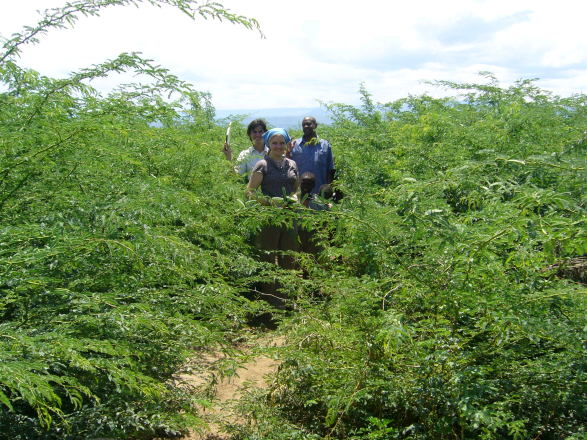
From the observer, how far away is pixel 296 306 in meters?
3.41

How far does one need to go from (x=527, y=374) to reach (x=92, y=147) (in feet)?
9.75

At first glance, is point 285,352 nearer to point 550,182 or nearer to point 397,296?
point 397,296

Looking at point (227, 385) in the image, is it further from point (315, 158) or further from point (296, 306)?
point (315, 158)

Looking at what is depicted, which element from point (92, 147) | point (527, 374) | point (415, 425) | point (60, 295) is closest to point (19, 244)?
point (60, 295)

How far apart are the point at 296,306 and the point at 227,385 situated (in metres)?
1.20

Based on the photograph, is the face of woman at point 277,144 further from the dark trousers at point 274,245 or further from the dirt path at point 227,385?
the dirt path at point 227,385

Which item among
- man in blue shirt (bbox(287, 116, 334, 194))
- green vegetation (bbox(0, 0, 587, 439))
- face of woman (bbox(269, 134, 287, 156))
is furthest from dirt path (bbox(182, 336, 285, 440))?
man in blue shirt (bbox(287, 116, 334, 194))

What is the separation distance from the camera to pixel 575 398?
2410 millimetres

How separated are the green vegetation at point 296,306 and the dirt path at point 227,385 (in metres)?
0.12

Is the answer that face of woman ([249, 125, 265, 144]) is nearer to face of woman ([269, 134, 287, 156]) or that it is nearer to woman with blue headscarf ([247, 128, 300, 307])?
woman with blue headscarf ([247, 128, 300, 307])

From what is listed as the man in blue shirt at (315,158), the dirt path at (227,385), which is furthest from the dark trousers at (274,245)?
the man in blue shirt at (315,158)

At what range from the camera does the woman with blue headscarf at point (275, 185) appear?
5.33 metres

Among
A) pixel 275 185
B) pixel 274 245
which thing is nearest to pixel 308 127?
pixel 275 185

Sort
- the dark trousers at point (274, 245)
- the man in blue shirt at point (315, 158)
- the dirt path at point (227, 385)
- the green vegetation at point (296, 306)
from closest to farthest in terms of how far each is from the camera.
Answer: the green vegetation at point (296, 306) → the dirt path at point (227, 385) → the dark trousers at point (274, 245) → the man in blue shirt at point (315, 158)
